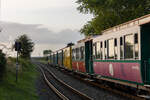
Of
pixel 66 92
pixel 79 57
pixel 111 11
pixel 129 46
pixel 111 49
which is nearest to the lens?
pixel 129 46

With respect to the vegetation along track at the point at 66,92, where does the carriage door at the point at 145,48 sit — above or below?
above

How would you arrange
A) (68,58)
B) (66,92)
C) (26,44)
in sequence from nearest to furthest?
(66,92) → (68,58) → (26,44)

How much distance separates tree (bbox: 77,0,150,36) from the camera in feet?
106

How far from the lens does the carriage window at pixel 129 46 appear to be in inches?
463

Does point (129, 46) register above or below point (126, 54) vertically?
above

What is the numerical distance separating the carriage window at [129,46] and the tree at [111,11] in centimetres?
2015

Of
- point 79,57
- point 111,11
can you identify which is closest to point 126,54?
point 79,57

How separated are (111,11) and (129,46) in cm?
2344

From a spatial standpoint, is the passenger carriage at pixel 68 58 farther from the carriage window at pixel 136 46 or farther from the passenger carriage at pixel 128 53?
the carriage window at pixel 136 46

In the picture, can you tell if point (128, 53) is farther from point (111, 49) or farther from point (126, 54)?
point (111, 49)

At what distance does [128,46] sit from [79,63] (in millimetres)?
12459

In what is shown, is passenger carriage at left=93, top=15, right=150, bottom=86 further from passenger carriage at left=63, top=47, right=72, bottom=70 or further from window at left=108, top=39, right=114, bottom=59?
passenger carriage at left=63, top=47, right=72, bottom=70

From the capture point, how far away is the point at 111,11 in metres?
34.8

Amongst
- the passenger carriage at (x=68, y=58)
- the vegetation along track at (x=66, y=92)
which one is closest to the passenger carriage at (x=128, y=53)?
the vegetation along track at (x=66, y=92)
